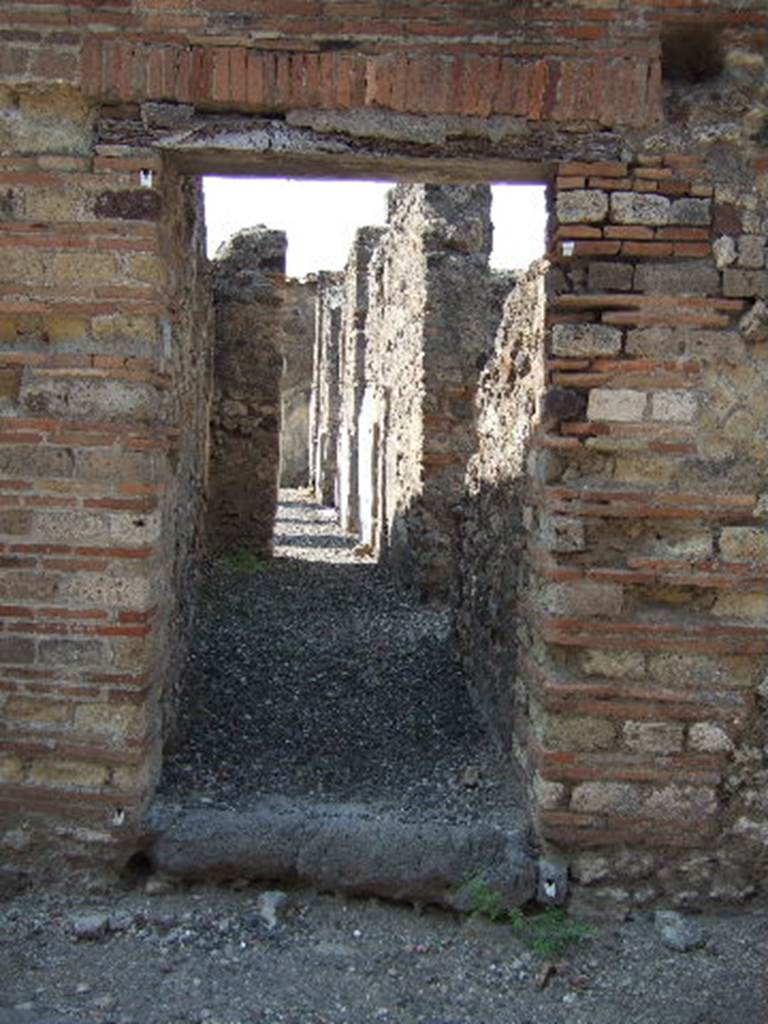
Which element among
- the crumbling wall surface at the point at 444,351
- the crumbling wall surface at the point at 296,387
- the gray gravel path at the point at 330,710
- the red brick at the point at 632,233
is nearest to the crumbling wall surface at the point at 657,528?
the red brick at the point at 632,233

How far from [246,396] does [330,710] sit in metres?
5.49

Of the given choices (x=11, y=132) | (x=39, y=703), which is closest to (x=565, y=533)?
(x=39, y=703)

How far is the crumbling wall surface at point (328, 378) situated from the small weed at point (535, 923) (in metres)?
15.7

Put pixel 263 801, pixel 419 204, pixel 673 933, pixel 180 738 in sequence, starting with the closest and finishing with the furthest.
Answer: pixel 673 933
pixel 263 801
pixel 180 738
pixel 419 204

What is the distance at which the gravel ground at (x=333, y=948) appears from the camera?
11.3 ft

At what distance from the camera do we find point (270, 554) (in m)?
10.9

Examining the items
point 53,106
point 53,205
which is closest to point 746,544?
point 53,205

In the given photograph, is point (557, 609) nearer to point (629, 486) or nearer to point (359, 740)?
point (629, 486)

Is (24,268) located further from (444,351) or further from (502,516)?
(444,351)

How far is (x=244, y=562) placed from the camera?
10.4m

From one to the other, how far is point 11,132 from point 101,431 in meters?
1.20

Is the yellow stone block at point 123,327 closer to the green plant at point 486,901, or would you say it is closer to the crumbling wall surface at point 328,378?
the green plant at point 486,901

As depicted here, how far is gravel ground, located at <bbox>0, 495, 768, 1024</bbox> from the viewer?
11.3ft

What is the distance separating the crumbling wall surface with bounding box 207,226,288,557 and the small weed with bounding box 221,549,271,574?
7 cm
